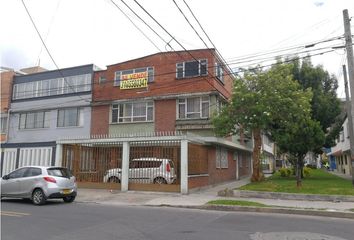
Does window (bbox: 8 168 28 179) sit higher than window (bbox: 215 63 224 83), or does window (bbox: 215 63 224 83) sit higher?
window (bbox: 215 63 224 83)

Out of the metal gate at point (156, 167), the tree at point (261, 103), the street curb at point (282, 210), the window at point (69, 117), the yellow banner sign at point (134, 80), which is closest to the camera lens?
the street curb at point (282, 210)

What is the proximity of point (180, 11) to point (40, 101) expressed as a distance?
2267 cm

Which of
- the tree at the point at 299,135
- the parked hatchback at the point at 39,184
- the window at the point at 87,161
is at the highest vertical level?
the tree at the point at 299,135

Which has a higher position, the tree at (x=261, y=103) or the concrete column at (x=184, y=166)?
the tree at (x=261, y=103)

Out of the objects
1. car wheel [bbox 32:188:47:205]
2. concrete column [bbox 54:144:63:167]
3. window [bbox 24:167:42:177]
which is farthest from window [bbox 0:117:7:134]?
car wheel [bbox 32:188:47:205]

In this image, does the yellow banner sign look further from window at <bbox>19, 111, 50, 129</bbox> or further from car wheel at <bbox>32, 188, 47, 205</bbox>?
car wheel at <bbox>32, 188, 47, 205</bbox>

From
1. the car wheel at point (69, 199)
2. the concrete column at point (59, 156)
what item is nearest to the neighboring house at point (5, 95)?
the concrete column at point (59, 156)

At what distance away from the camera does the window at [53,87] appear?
Result: 2932cm

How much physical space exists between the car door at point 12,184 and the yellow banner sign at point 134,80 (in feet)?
41.1

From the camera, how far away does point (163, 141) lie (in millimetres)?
18984

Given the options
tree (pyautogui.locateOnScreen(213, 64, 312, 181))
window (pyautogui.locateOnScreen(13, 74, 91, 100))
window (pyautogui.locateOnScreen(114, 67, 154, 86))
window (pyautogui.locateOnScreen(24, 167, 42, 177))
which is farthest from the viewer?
window (pyautogui.locateOnScreen(13, 74, 91, 100))

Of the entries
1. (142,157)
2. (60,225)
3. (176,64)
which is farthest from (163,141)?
(60,225)

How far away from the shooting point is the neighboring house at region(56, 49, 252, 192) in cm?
1973

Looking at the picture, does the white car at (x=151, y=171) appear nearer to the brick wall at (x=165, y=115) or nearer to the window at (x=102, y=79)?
the brick wall at (x=165, y=115)
